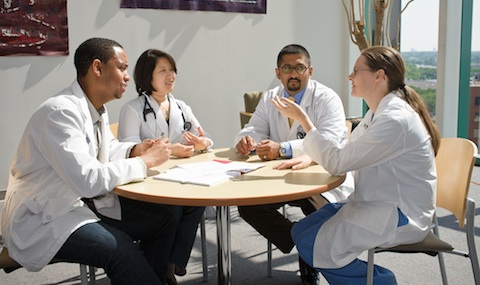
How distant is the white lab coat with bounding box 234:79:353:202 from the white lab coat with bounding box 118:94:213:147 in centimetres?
36

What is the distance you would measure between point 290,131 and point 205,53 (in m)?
2.22

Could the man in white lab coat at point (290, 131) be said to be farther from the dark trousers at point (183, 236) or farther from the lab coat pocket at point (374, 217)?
the lab coat pocket at point (374, 217)

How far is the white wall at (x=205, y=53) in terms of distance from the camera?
13.4 feet

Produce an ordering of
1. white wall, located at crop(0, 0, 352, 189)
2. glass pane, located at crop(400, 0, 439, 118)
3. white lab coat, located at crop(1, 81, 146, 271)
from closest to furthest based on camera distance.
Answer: white lab coat, located at crop(1, 81, 146, 271), white wall, located at crop(0, 0, 352, 189), glass pane, located at crop(400, 0, 439, 118)

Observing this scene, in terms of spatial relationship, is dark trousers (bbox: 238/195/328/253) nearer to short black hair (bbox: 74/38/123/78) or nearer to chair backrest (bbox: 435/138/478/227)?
chair backrest (bbox: 435/138/478/227)

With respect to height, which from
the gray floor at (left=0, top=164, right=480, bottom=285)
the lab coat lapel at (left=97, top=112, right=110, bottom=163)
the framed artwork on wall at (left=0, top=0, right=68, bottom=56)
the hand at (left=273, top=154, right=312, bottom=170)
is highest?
the framed artwork on wall at (left=0, top=0, right=68, bottom=56)

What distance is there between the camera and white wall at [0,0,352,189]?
410 centimetres

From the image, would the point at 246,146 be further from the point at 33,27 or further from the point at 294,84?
the point at 33,27

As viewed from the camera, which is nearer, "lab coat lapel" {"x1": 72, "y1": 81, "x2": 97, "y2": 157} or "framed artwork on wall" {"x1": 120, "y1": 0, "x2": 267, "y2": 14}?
"lab coat lapel" {"x1": 72, "y1": 81, "x2": 97, "y2": 157}

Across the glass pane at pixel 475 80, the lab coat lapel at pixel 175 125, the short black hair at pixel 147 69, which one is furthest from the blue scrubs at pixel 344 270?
the glass pane at pixel 475 80

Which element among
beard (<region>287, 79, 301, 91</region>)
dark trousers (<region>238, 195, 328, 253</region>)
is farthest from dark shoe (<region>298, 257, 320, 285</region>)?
beard (<region>287, 79, 301, 91</region>)

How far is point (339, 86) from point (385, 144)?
3881 mm

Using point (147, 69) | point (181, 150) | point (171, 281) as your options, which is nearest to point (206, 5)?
point (147, 69)

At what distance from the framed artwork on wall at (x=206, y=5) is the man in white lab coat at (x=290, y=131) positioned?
199cm
